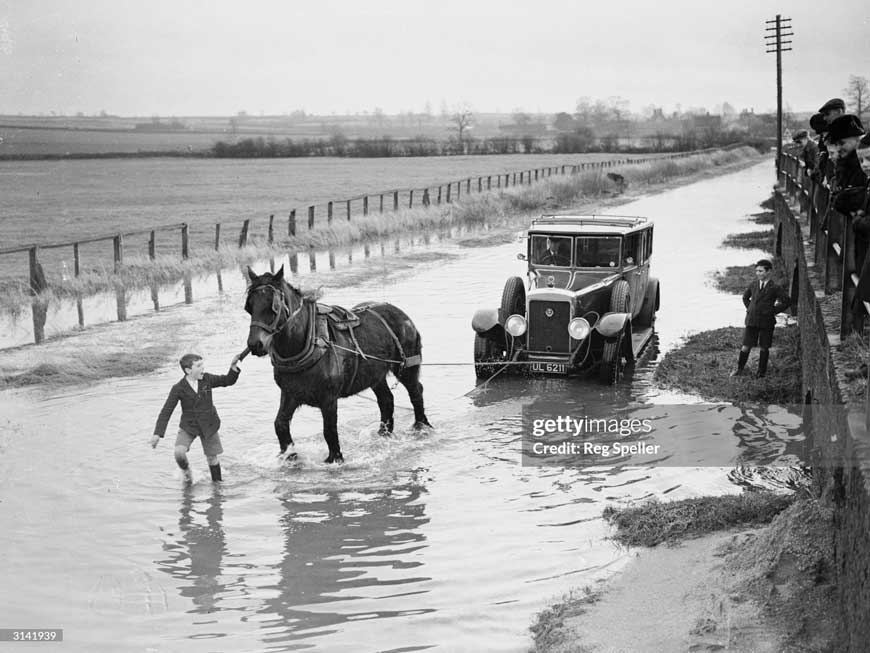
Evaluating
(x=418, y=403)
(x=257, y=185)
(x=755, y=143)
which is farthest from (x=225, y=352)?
(x=755, y=143)

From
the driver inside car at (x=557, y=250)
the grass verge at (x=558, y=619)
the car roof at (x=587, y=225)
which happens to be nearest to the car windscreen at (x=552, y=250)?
the driver inside car at (x=557, y=250)

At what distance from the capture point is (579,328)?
13766mm

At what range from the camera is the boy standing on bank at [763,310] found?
13203 millimetres

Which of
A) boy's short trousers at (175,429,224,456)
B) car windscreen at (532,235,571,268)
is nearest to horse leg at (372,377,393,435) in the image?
boy's short trousers at (175,429,224,456)

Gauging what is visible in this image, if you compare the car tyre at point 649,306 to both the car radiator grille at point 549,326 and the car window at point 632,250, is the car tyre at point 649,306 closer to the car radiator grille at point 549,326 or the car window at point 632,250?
the car window at point 632,250

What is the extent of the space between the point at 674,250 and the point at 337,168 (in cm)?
7657

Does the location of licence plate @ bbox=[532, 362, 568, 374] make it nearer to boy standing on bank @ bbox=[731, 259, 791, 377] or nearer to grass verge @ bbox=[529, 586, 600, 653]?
boy standing on bank @ bbox=[731, 259, 791, 377]

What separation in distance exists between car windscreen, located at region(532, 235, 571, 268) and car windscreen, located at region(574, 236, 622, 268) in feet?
0.49

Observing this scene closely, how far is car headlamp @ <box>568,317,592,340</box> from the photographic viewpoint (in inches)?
541

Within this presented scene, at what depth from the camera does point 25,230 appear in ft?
154

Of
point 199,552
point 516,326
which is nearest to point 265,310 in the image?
point 199,552

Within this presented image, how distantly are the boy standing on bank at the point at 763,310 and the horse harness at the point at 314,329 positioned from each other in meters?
4.85

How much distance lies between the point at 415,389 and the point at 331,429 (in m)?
1.92

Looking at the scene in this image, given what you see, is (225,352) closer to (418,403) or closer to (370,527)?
(418,403)
